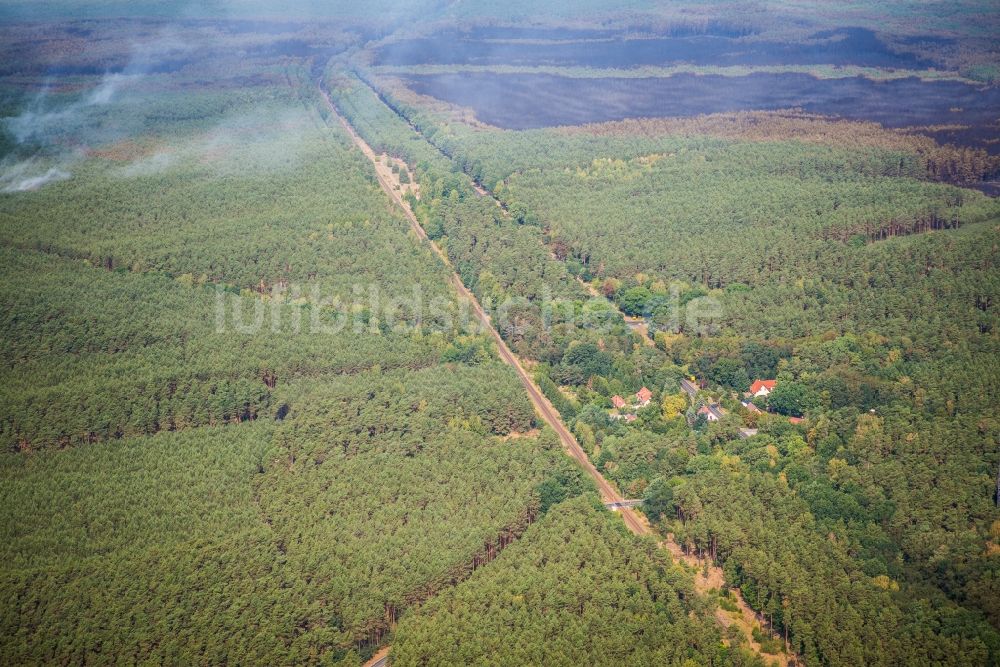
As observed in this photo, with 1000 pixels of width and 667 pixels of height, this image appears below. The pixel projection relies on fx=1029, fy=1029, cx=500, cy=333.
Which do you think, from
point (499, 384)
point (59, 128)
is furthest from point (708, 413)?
point (59, 128)

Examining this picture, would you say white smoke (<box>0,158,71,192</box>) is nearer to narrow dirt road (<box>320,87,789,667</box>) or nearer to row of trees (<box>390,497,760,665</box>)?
narrow dirt road (<box>320,87,789,667</box>)

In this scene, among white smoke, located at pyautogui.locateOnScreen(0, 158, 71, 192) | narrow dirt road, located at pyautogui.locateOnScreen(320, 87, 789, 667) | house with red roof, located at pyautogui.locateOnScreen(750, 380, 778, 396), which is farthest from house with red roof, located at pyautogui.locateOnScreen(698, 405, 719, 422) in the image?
white smoke, located at pyautogui.locateOnScreen(0, 158, 71, 192)

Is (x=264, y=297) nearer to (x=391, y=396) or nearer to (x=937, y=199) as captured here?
(x=391, y=396)

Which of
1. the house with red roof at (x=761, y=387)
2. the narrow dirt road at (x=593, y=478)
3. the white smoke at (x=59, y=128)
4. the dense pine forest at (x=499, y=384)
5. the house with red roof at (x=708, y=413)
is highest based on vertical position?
the white smoke at (x=59, y=128)

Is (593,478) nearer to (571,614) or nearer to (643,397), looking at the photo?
(643,397)

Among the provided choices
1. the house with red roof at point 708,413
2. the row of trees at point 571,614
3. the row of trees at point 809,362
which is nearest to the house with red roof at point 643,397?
the row of trees at point 809,362

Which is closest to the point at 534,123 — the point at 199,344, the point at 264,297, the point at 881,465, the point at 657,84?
the point at 657,84

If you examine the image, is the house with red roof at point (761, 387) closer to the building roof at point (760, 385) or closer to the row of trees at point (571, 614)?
the building roof at point (760, 385)

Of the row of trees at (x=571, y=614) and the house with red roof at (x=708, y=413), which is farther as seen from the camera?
the house with red roof at (x=708, y=413)
